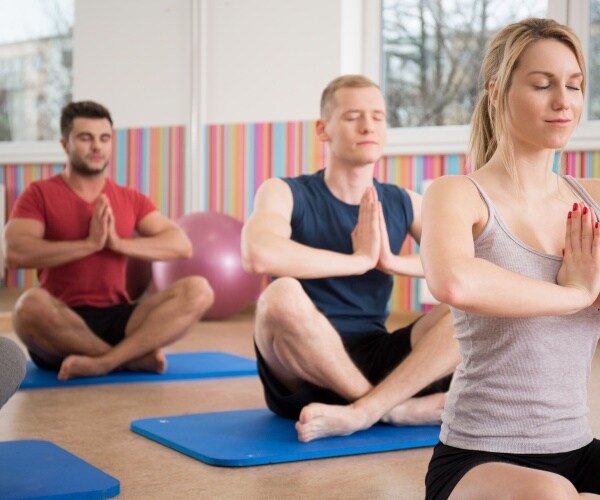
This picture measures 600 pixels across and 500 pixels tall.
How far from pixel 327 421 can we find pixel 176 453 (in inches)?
14.5

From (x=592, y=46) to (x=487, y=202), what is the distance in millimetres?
3647

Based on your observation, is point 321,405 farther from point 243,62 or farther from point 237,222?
point 243,62

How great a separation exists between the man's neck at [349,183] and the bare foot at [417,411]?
0.56 meters

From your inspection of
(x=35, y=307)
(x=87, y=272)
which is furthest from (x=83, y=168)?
(x=35, y=307)

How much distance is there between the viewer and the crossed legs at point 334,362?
7.78ft

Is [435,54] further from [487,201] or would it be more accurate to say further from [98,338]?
[487,201]

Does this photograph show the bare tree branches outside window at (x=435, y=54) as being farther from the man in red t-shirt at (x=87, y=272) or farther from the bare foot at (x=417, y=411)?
the bare foot at (x=417, y=411)

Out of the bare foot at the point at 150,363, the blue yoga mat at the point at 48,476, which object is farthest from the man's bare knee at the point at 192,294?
the blue yoga mat at the point at 48,476

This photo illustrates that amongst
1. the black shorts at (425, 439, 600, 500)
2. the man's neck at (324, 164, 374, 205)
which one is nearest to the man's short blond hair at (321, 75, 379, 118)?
the man's neck at (324, 164, 374, 205)

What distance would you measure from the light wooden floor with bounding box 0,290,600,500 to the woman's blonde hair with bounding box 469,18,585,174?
2.62 ft

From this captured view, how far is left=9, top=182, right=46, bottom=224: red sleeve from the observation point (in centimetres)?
348

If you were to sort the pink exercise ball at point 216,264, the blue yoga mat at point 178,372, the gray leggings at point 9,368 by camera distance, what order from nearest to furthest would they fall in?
the gray leggings at point 9,368 < the blue yoga mat at point 178,372 < the pink exercise ball at point 216,264

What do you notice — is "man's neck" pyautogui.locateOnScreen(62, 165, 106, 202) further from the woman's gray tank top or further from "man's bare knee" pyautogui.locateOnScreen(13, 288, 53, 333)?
the woman's gray tank top

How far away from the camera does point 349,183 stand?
8.82 feet
